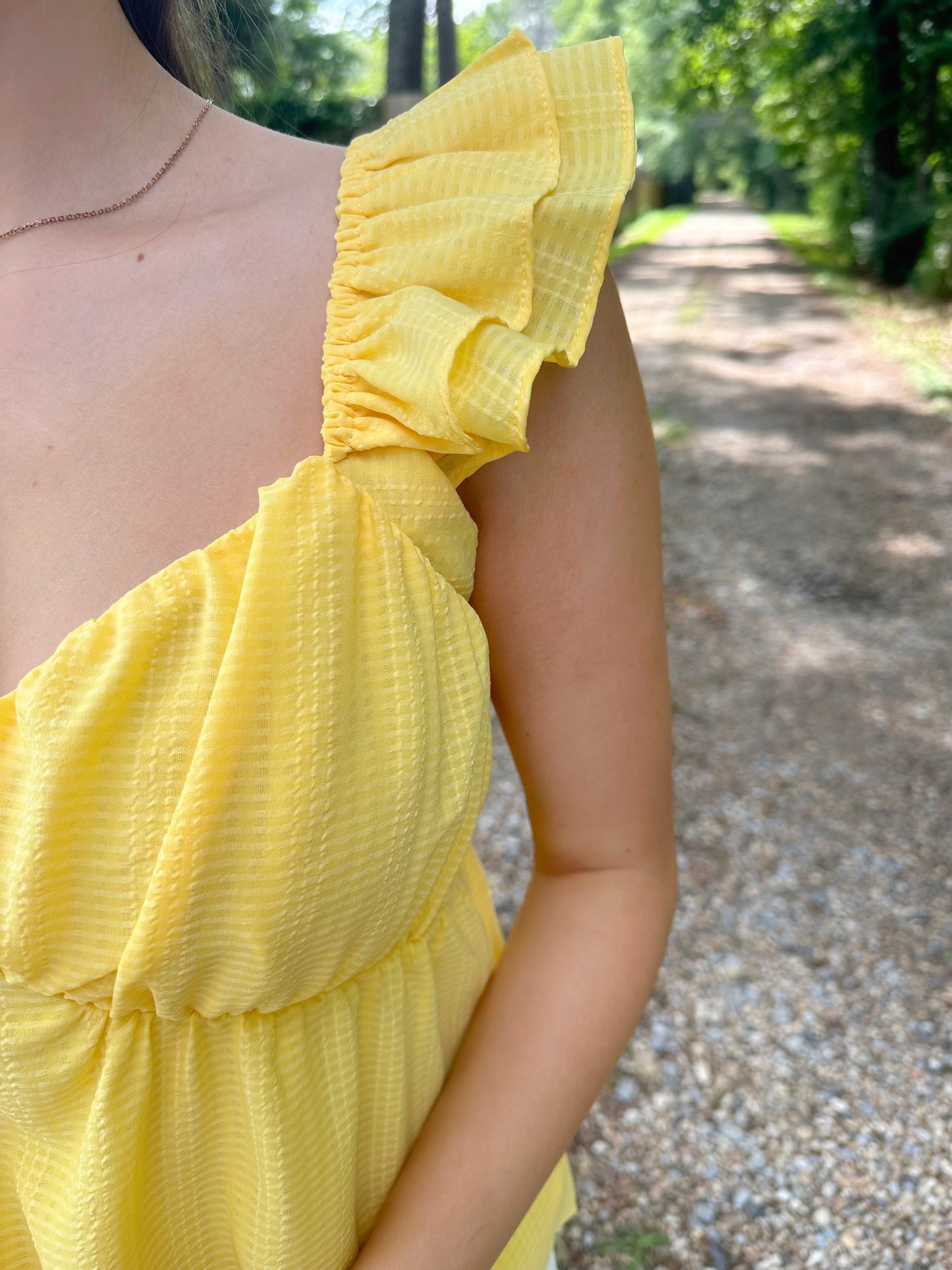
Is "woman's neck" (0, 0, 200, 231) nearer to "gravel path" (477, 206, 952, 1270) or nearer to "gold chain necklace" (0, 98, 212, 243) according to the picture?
"gold chain necklace" (0, 98, 212, 243)

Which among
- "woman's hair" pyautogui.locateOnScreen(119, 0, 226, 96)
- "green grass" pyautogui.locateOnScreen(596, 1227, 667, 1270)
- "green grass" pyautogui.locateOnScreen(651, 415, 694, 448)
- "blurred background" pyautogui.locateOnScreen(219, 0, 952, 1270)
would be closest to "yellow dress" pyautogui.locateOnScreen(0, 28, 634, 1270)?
"woman's hair" pyautogui.locateOnScreen(119, 0, 226, 96)

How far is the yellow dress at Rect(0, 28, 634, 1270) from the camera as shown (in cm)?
69

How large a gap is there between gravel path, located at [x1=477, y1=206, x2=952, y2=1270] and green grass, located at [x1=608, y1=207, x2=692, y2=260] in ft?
40.1

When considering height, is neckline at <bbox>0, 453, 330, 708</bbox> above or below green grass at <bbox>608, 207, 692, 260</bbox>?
below

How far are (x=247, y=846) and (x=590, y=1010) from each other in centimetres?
36

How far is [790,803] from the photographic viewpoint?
3994mm

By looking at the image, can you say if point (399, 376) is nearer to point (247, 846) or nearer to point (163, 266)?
point (163, 266)

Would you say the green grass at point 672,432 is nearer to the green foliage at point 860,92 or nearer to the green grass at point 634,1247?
the green foliage at point 860,92

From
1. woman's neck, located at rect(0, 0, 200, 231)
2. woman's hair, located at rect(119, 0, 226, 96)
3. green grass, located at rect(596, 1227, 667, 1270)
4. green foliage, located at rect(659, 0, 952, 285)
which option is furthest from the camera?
green foliage, located at rect(659, 0, 952, 285)

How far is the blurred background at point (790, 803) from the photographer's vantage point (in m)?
2.54

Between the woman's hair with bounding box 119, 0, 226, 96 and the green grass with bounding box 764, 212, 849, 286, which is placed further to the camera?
the green grass with bounding box 764, 212, 849, 286

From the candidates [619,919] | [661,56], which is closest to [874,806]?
[619,919]

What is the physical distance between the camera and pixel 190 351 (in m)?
0.80

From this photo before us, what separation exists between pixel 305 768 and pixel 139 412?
0.33 m
